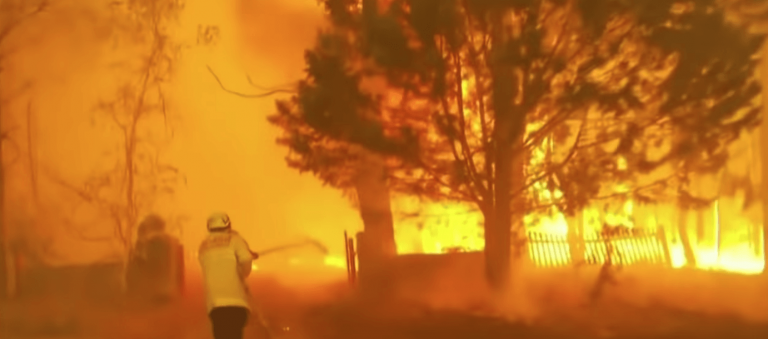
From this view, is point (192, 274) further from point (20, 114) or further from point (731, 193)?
point (731, 193)

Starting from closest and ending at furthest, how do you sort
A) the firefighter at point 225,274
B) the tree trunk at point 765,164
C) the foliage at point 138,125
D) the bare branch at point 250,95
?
the firefighter at point 225,274
the tree trunk at point 765,164
the bare branch at point 250,95
the foliage at point 138,125

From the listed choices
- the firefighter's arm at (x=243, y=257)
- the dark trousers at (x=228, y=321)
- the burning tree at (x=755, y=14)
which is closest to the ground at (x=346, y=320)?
the dark trousers at (x=228, y=321)

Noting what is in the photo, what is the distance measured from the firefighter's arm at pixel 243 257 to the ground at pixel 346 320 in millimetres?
276

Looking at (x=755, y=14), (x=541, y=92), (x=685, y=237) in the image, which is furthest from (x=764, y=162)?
(x=541, y=92)

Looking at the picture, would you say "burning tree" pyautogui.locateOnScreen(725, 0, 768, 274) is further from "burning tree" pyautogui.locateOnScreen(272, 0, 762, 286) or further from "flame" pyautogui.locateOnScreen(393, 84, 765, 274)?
"flame" pyautogui.locateOnScreen(393, 84, 765, 274)

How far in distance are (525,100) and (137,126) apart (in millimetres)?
1588

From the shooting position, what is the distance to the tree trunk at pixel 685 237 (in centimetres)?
345

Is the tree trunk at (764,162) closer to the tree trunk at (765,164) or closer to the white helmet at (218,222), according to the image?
the tree trunk at (765,164)

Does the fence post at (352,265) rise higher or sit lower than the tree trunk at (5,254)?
lower

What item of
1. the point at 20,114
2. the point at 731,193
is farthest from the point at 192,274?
the point at 731,193

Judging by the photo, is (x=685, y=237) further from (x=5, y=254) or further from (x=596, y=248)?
(x=5, y=254)

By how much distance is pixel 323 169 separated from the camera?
351 centimetres

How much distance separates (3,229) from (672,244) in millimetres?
2770

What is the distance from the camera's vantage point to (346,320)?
3.56m
